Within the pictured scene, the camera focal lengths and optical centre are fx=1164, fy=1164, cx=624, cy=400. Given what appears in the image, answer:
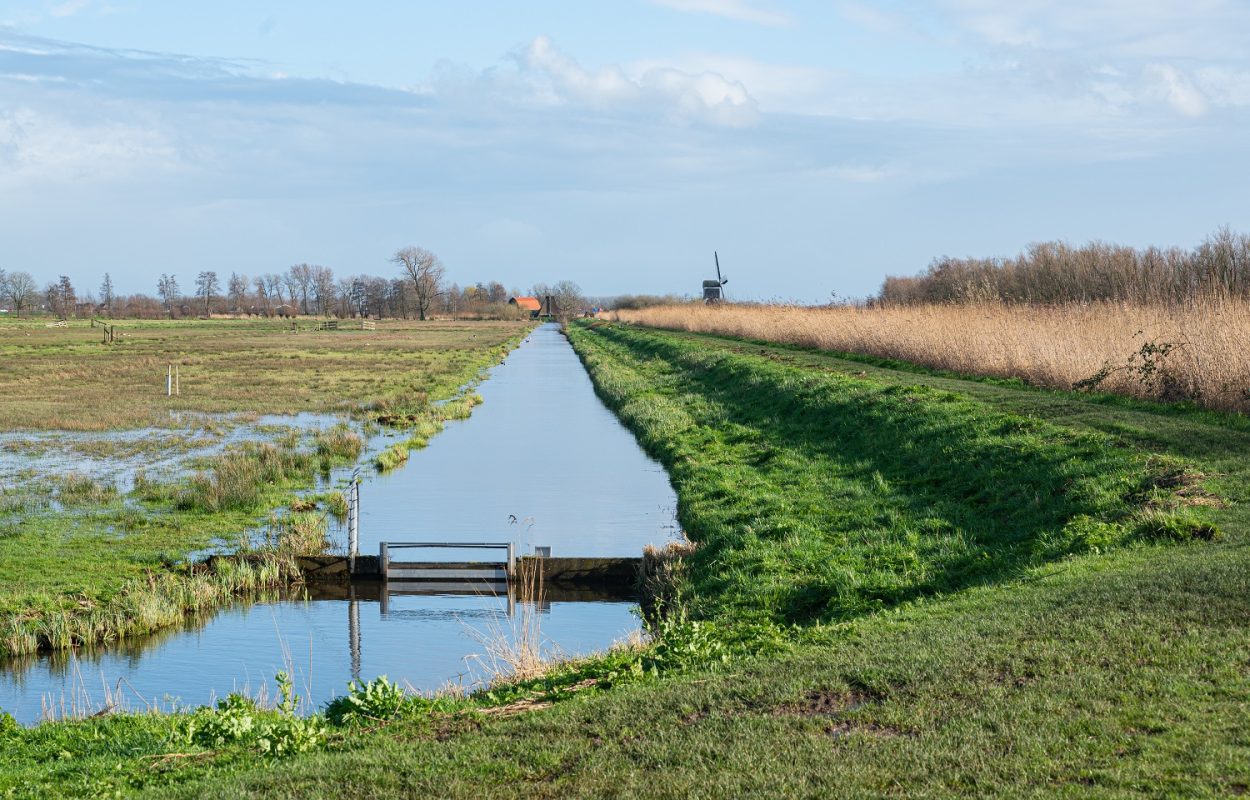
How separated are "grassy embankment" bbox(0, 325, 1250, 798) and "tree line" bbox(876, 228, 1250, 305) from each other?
43.1 ft

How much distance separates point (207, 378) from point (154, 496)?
3114cm

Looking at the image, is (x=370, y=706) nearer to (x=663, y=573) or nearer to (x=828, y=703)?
(x=828, y=703)

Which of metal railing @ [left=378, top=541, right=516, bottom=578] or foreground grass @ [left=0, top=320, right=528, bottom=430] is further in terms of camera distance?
foreground grass @ [left=0, top=320, right=528, bottom=430]

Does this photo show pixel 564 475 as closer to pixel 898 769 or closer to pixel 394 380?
pixel 898 769

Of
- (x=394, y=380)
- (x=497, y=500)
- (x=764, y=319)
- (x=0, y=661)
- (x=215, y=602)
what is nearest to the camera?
(x=0, y=661)

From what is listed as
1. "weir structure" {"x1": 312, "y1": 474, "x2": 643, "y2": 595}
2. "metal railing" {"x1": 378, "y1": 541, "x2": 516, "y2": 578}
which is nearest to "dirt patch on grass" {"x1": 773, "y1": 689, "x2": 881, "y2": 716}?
"weir structure" {"x1": 312, "y1": 474, "x2": 643, "y2": 595}

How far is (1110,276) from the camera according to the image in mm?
36500

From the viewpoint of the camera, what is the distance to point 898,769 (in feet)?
21.8

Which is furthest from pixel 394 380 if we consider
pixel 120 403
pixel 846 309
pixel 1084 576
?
pixel 1084 576

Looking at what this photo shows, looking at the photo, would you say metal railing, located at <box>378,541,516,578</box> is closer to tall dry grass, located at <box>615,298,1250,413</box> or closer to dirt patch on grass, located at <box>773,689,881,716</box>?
dirt patch on grass, located at <box>773,689,881,716</box>

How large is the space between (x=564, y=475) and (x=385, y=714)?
18.3 meters

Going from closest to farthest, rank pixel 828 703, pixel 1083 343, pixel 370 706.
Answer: pixel 828 703 < pixel 370 706 < pixel 1083 343

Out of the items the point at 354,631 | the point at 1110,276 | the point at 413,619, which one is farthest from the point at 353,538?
the point at 1110,276

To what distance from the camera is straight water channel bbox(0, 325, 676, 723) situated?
12.6m
